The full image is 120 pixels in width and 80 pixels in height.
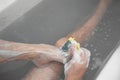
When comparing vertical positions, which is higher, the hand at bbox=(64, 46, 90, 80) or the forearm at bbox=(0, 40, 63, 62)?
the forearm at bbox=(0, 40, 63, 62)

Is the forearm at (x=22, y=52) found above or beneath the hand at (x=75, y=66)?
above

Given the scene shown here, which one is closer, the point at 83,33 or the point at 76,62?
the point at 76,62

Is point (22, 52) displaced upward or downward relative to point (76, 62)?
upward

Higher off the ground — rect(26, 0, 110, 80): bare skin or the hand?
rect(26, 0, 110, 80): bare skin

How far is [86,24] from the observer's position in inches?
46.0

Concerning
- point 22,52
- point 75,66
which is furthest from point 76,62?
point 22,52

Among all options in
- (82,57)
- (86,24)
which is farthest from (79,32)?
(82,57)

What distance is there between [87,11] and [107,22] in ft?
0.53

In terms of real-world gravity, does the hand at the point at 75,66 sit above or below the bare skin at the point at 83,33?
below

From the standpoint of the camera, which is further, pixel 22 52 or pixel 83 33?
pixel 83 33

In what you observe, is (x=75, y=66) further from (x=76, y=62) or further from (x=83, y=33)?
(x=83, y=33)

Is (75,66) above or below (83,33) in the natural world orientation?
below

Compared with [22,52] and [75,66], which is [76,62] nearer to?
[75,66]

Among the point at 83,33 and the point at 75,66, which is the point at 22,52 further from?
the point at 83,33
